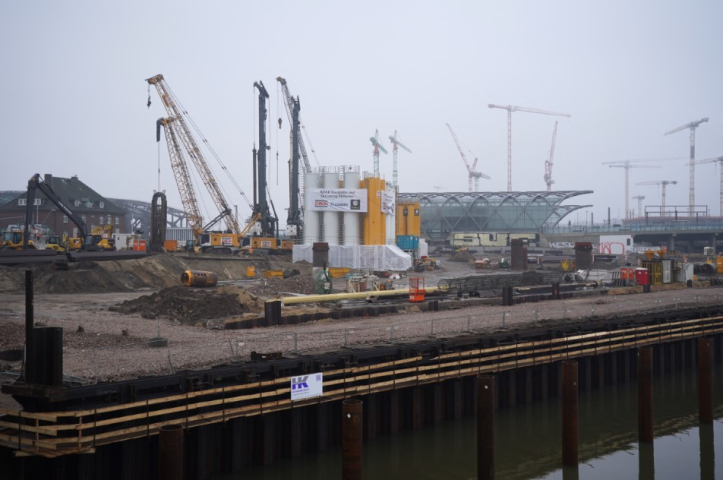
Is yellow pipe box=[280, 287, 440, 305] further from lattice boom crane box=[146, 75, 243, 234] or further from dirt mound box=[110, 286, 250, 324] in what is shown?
lattice boom crane box=[146, 75, 243, 234]

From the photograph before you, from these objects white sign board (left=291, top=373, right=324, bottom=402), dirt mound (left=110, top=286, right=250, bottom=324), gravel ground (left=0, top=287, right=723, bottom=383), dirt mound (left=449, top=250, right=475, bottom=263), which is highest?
dirt mound (left=449, top=250, right=475, bottom=263)

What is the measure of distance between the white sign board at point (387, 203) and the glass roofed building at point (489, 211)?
86.7 meters

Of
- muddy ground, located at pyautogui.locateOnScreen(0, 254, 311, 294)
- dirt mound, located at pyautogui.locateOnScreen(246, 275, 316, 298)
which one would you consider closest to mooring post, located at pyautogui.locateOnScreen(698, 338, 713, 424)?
dirt mound, located at pyautogui.locateOnScreen(246, 275, 316, 298)

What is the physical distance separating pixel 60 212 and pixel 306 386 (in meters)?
101

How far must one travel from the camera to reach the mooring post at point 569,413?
19969 millimetres

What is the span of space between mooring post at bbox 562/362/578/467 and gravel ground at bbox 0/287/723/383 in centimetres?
634

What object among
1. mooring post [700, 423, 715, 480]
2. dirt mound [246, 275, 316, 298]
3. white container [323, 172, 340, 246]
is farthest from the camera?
white container [323, 172, 340, 246]

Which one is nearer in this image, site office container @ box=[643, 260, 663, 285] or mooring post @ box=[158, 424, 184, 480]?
mooring post @ box=[158, 424, 184, 480]

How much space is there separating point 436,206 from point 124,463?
162888 mm

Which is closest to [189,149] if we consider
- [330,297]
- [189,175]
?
[189,175]

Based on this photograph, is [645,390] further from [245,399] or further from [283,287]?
[283,287]

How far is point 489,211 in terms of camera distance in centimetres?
17462

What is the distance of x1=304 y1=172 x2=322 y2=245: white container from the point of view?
79.6 m

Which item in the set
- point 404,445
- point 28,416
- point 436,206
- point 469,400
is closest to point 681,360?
point 469,400
